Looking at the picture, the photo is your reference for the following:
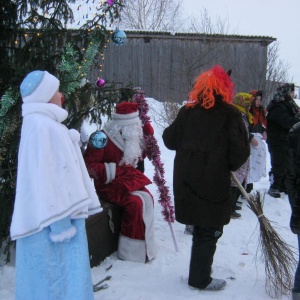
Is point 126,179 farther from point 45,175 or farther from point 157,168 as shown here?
point 45,175

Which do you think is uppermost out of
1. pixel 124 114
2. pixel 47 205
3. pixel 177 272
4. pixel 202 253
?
pixel 124 114

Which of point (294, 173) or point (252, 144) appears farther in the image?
point (252, 144)

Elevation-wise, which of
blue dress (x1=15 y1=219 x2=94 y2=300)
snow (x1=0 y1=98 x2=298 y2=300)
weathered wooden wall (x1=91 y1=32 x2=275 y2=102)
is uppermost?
weathered wooden wall (x1=91 y1=32 x2=275 y2=102)

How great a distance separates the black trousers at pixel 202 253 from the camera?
3.53m

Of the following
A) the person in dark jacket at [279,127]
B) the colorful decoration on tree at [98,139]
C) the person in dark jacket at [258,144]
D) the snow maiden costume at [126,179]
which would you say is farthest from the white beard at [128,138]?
the person in dark jacket at [279,127]

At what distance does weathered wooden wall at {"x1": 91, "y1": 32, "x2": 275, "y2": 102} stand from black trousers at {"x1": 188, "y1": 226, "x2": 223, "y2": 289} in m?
13.1

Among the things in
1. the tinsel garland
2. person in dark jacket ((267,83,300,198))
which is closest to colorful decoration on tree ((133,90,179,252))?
the tinsel garland

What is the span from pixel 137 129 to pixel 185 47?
499 inches

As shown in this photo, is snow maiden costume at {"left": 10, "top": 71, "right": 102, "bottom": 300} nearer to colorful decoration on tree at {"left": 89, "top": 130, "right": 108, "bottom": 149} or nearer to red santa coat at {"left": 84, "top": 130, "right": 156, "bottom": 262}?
colorful decoration on tree at {"left": 89, "top": 130, "right": 108, "bottom": 149}

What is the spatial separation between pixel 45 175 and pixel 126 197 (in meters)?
2.04

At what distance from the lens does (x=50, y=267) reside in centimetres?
253

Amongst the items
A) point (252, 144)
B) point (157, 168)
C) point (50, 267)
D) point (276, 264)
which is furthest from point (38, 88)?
point (252, 144)

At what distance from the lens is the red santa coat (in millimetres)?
4285

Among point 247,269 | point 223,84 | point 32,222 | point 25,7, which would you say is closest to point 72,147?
point 32,222
